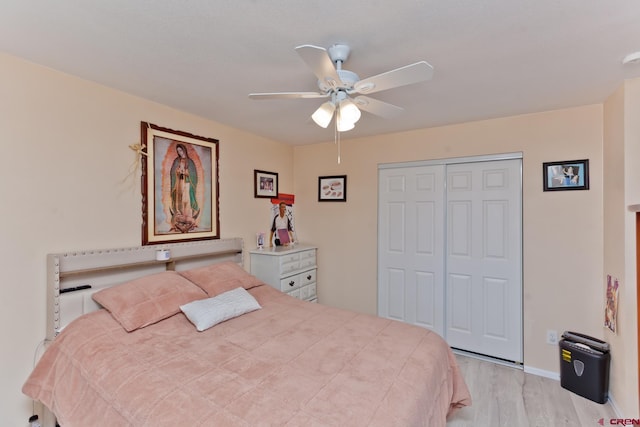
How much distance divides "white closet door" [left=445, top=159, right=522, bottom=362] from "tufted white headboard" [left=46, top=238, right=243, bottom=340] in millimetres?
2690

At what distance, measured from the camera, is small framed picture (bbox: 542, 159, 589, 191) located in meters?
2.68

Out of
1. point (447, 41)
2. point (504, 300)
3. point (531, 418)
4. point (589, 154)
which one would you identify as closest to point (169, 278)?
point (447, 41)

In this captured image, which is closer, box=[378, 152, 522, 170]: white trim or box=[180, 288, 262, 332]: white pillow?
box=[180, 288, 262, 332]: white pillow

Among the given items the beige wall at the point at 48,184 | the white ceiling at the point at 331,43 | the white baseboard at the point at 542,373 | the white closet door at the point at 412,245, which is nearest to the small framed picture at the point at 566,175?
the white ceiling at the point at 331,43

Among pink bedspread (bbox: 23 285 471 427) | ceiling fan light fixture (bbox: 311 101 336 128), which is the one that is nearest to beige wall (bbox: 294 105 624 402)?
pink bedspread (bbox: 23 285 471 427)

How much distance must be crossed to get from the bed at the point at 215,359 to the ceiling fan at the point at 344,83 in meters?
1.38

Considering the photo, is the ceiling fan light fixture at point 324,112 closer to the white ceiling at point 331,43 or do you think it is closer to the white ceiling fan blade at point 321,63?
the white ceiling fan blade at point 321,63

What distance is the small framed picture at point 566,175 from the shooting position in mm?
2684

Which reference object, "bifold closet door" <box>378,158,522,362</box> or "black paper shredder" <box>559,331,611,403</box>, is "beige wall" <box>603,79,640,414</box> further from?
"bifold closet door" <box>378,158,522,362</box>

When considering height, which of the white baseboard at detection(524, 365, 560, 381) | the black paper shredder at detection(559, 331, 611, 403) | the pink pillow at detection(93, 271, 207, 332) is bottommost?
the white baseboard at detection(524, 365, 560, 381)

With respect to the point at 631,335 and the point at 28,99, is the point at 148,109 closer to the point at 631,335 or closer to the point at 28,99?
the point at 28,99

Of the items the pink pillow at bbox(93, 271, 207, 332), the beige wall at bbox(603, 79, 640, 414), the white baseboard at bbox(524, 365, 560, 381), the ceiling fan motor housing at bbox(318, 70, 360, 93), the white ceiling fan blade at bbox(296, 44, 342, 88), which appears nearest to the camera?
the white ceiling fan blade at bbox(296, 44, 342, 88)

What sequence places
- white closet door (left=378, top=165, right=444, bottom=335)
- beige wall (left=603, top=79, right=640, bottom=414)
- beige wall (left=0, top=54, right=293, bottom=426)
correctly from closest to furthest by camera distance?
beige wall (left=0, top=54, right=293, bottom=426), beige wall (left=603, top=79, right=640, bottom=414), white closet door (left=378, top=165, right=444, bottom=335)

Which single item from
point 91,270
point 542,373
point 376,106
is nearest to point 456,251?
point 542,373
